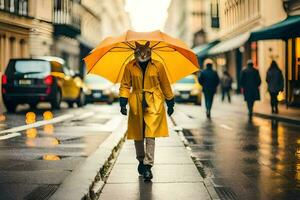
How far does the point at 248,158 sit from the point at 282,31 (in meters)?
12.6

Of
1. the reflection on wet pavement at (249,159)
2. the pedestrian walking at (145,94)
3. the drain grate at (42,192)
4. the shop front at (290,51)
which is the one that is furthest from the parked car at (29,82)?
the drain grate at (42,192)

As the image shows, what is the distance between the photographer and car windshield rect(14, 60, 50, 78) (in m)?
19.3

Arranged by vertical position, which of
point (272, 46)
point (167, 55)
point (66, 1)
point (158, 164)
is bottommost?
point (158, 164)

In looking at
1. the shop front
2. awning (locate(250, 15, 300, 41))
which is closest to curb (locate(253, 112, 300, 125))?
awning (locate(250, 15, 300, 41))

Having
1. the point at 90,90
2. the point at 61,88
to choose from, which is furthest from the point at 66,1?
the point at 61,88

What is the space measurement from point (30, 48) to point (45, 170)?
30.3 metres

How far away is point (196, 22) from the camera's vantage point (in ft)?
279

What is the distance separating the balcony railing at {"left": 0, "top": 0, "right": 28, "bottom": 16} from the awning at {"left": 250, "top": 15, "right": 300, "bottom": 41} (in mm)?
15392

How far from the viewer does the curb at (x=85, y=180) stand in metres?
5.37

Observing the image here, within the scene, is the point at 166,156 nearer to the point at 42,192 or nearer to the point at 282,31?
the point at 42,192

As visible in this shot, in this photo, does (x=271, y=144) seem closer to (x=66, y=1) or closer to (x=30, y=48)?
(x=30, y=48)

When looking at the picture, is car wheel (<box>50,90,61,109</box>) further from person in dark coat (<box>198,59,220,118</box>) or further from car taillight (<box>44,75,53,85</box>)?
person in dark coat (<box>198,59,220,118</box>)

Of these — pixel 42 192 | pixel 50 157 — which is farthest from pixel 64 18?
pixel 42 192

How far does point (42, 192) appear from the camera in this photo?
18.5ft
